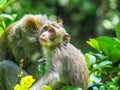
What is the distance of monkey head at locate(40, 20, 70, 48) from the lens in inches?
253

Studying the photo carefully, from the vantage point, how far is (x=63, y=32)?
257 inches

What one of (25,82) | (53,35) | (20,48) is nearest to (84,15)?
(20,48)

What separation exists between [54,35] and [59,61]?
312mm

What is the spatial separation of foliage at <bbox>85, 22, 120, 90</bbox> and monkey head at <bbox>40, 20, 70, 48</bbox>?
333mm

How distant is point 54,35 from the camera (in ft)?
21.4

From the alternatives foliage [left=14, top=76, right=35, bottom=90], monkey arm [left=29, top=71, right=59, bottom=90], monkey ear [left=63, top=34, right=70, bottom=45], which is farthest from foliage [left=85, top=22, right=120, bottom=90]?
foliage [left=14, top=76, right=35, bottom=90]

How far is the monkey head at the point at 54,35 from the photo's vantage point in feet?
21.1

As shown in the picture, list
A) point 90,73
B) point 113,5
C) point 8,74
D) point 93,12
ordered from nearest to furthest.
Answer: point 90,73 < point 8,74 < point 113,5 < point 93,12

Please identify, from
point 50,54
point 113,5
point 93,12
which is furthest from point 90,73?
point 93,12

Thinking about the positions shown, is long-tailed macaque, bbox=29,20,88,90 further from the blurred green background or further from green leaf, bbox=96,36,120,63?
the blurred green background

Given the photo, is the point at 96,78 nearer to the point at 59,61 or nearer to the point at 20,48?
the point at 59,61

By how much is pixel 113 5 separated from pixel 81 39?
7.56 feet

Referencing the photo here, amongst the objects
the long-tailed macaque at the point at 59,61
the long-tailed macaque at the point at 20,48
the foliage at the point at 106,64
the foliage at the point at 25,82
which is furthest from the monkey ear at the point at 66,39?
the foliage at the point at 25,82

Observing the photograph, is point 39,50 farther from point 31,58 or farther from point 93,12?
point 93,12
